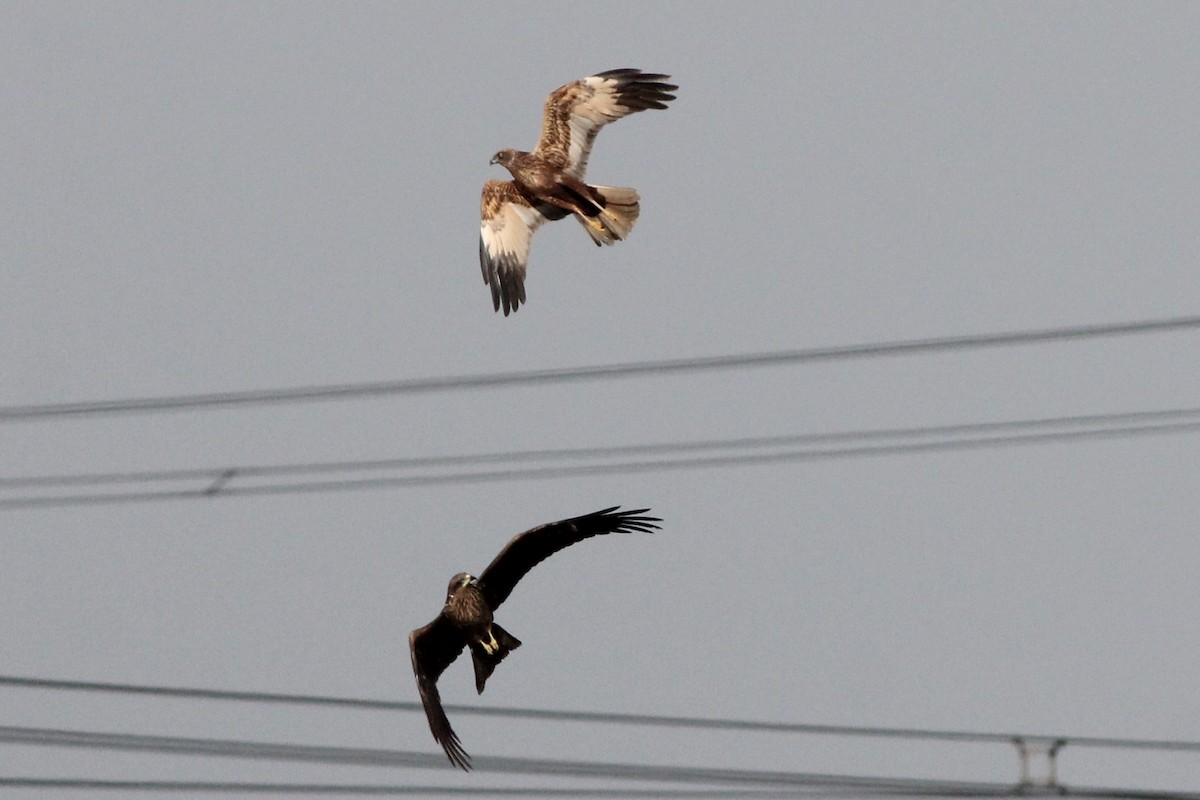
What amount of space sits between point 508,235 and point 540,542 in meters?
4.24

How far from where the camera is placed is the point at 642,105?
1981cm

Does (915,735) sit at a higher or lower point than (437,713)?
lower

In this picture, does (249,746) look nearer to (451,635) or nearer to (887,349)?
(887,349)

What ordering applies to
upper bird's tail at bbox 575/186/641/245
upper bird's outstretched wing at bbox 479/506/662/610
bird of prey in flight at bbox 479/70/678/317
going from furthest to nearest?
bird of prey in flight at bbox 479/70/678/317 → upper bird's tail at bbox 575/186/641/245 → upper bird's outstretched wing at bbox 479/506/662/610

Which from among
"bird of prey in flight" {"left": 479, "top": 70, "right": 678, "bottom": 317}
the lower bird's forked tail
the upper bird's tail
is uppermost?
"bird of prey in flight" {"left": 479, "top": 70, "right": 678, "bottom": 317}

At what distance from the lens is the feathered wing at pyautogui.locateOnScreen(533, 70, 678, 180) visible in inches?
776

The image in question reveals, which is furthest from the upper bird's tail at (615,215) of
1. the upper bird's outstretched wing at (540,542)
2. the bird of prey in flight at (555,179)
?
the upper bird's outstretched wing at (540,542)

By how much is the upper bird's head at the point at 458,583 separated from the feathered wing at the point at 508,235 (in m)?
3.14

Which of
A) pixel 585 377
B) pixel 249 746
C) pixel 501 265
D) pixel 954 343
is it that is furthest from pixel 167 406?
pixel 501 265

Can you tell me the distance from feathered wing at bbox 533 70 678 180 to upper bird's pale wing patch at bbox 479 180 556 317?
0.47 m

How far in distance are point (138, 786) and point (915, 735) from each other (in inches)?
130

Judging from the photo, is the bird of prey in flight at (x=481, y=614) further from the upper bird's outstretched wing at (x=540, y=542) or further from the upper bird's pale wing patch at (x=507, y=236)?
the upper bird's pale wing patch at (x=507, y=236)

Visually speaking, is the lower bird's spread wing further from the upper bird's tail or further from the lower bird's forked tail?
the upper bird's tail

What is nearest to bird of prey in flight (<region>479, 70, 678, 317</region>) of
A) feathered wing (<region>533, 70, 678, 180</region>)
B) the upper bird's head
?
feathered wing (<region>533, 70, 678, 180</region>)
